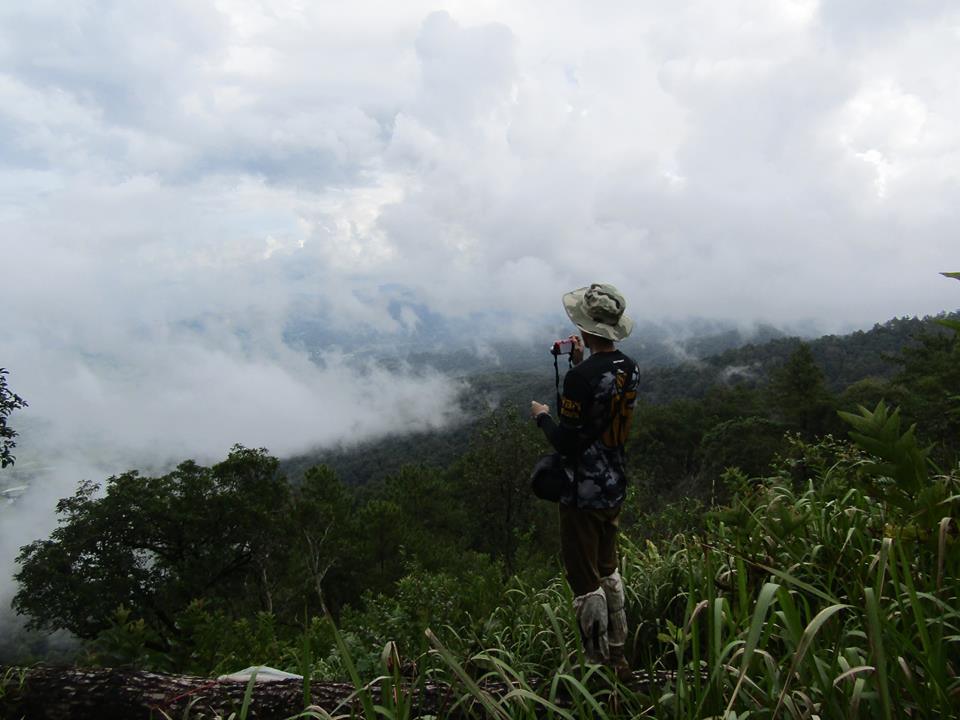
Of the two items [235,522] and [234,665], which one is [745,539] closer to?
[234,665]

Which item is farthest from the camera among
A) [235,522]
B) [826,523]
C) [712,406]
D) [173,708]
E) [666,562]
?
[712,406]

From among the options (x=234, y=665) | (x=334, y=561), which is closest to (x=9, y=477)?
(x=334, y=561)

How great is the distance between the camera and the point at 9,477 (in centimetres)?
17200

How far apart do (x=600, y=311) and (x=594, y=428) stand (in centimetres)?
57

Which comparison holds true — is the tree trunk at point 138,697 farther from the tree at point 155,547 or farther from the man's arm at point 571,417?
the tree at point 155,547

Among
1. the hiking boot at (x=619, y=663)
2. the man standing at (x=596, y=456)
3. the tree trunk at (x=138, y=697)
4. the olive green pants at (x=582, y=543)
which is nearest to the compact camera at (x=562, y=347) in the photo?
the man standing at (x=596, y=456)

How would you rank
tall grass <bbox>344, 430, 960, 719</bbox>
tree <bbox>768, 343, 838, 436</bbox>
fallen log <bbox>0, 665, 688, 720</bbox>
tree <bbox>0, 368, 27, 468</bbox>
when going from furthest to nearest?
tree <bbox>768, 343, 838, 436</bbox> < tree <bbox>0, 368, 27, 468</bbox> < fallen log <bbox>0, 665, 688, 720</bbox> < tall grass <bbox>344, 430, 960, 719</bbox>

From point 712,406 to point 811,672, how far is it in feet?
165

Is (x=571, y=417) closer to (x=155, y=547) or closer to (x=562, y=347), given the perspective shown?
(x=562, y=347)

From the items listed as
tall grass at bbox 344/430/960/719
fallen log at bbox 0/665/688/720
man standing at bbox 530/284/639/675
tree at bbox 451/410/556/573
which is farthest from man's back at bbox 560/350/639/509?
tree at bbox 451/410/556/573

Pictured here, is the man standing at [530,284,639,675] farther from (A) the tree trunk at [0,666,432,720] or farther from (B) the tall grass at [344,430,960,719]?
(A) the tree trunk at [0,666,432,720]

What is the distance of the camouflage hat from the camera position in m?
2.71

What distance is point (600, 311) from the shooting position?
2721 mm

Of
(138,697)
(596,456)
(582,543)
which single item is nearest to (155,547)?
(138,697)
